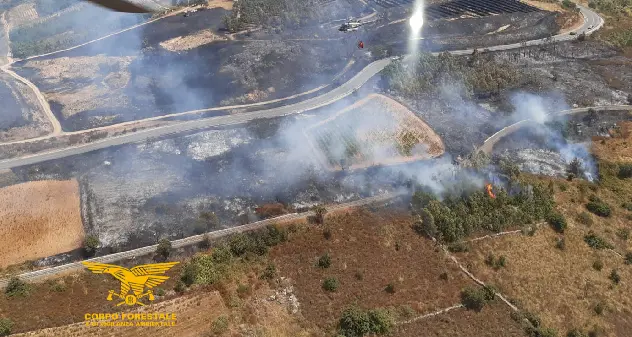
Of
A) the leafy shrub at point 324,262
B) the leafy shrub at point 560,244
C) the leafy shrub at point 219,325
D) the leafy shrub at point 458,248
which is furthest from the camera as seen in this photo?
the leafy shrub at point 560,244

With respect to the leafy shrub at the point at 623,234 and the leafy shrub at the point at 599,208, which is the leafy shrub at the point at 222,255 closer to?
the leafy shrub at the point at 599,208

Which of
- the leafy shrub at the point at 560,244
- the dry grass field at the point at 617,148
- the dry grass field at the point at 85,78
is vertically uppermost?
the dry grass field at the point at 85,78

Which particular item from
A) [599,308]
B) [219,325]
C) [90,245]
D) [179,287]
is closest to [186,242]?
[179,287]

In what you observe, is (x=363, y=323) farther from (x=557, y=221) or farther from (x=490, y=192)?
(x=557, y=221)

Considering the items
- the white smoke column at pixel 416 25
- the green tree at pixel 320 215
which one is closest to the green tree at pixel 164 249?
the green tree at pixel 320 215

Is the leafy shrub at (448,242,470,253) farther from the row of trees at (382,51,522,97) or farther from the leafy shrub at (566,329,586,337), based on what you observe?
the row of trees at (382,51,522,97)

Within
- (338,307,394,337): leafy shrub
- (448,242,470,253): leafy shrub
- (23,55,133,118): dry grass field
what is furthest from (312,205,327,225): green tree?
(23,55,133,118): dry grass field
